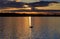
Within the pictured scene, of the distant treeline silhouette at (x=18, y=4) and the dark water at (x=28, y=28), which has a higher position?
the distant treeline silhouette at (x=18, y=4)

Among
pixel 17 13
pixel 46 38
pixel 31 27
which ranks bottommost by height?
pixel 46 38

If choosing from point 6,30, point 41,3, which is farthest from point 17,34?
point 41,3

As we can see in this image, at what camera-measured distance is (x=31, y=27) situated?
2.15 meters

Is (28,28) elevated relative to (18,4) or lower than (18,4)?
lower

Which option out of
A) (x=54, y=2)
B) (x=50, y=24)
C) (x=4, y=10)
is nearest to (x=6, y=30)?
(x=4, y=10)

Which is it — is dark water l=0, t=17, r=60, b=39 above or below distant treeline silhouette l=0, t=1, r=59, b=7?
below

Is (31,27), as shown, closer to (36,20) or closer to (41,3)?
(36,20)

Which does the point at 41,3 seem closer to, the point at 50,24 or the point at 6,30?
the point at 50,24

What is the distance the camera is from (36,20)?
7.09 ft

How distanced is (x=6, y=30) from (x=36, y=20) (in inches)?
14.6

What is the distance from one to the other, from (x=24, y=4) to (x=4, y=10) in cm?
25

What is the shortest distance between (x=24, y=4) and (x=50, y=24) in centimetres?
39

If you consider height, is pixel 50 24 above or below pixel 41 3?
below

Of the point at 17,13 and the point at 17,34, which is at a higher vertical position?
the point at 17,13
